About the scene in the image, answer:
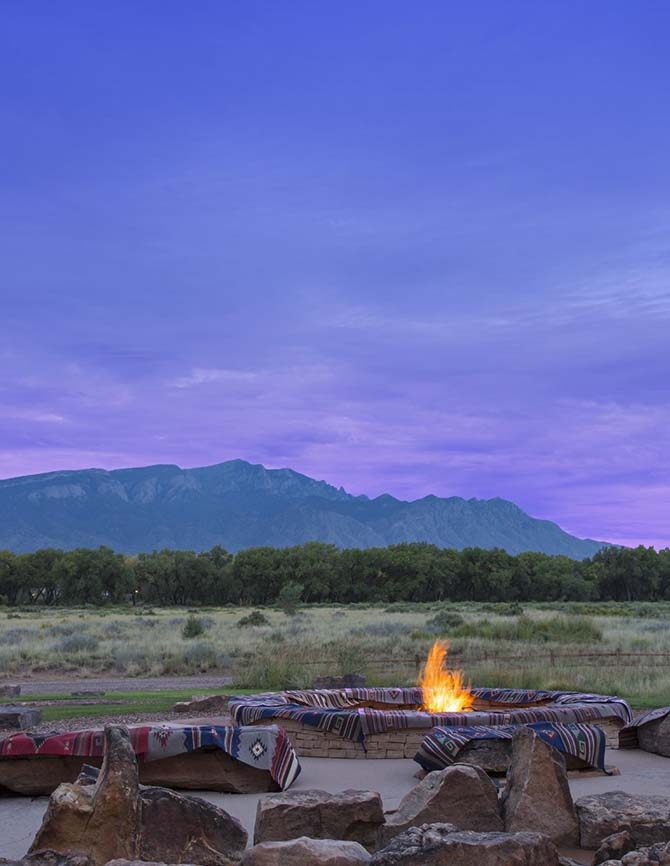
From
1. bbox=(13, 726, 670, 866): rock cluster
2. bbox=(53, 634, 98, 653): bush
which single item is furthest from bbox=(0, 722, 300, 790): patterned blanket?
bbox=(53, 634, 98, 653): bush

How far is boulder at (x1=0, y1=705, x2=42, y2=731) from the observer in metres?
14.0

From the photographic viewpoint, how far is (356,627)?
38688 millimetres

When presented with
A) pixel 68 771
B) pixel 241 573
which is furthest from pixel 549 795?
pixel 241 573

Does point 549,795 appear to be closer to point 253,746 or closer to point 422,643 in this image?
point 253,746

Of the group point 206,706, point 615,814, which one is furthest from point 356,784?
point 206,706

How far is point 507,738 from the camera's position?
10.3 m

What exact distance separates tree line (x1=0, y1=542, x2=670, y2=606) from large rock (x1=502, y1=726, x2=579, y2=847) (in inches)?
3045

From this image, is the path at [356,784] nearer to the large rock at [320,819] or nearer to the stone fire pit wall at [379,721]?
the stone fire pit wall at [379,721]

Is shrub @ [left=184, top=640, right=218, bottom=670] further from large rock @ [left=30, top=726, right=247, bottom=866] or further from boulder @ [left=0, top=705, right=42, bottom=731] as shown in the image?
large rock @ [left=30, top=726, right=247, bottom=866]

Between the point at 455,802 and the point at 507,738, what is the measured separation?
321 centimetres

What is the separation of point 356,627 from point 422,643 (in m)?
9.59

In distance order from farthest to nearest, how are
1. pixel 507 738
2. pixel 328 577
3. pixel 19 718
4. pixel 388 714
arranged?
pixel 328 577, pixel 19 718, pixel 388 714, pixel 507 738

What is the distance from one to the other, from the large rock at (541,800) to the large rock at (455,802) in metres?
0.18

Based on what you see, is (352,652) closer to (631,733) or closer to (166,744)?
(631,733)
